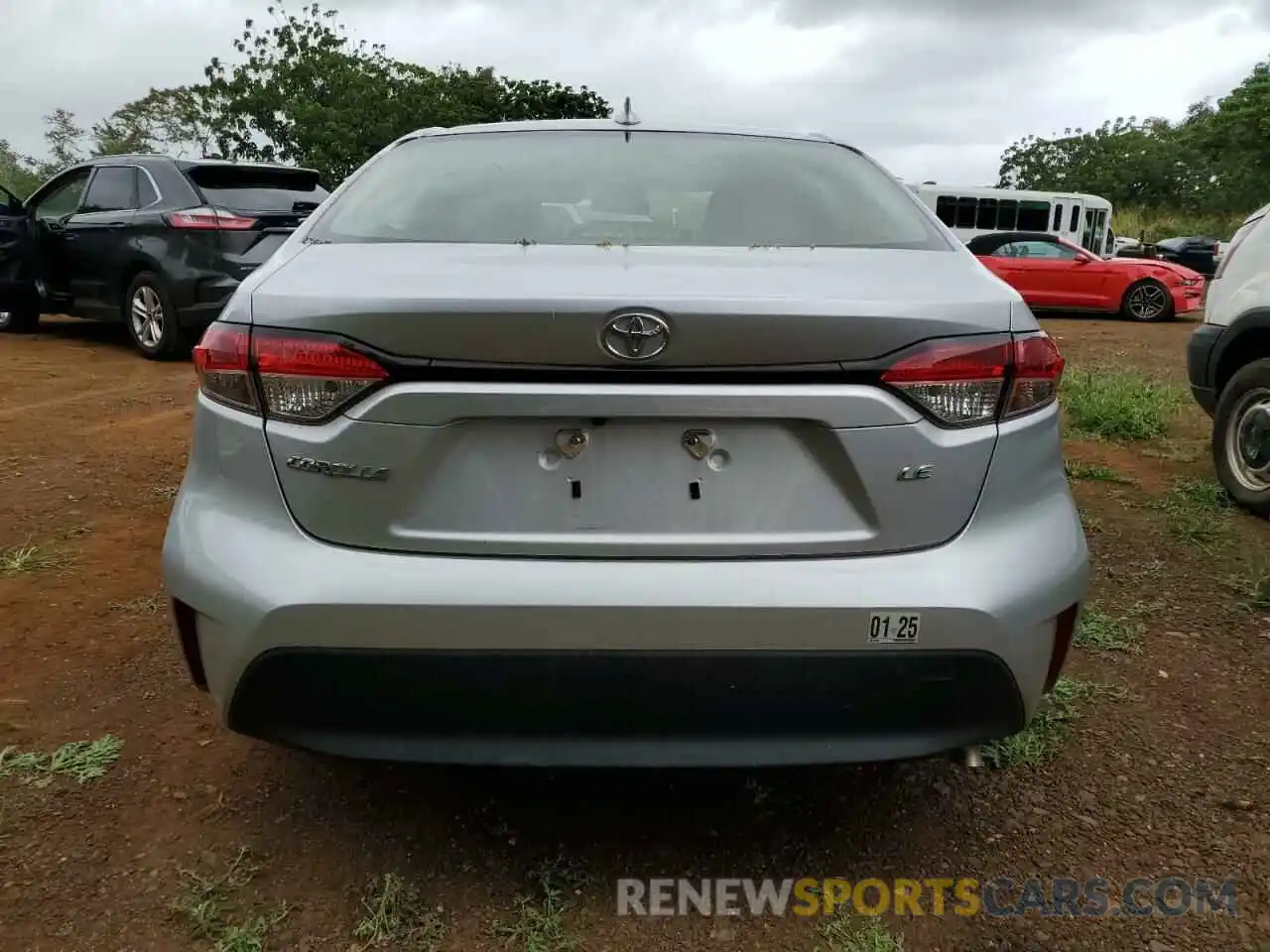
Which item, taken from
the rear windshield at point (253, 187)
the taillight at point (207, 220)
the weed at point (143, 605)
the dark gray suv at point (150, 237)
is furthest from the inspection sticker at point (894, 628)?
the rear windshield at point (253, 187)

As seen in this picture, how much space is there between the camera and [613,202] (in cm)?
238

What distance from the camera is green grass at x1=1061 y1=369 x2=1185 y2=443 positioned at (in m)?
6.11

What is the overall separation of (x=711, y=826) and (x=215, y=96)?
38.0 m

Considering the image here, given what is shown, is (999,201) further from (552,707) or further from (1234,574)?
(552,707)

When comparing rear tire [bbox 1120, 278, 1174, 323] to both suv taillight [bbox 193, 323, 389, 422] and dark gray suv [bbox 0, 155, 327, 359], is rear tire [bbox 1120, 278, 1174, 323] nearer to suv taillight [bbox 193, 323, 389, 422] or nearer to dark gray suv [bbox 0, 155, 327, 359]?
dark gray suv [bbox 0, 155, 327, 359]

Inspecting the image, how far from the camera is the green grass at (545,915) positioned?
1913 mm

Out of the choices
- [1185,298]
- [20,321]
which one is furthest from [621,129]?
[1185,298]

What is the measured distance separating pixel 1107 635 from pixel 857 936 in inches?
69.2

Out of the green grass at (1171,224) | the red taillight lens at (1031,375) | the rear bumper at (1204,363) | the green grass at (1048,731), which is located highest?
the red taillight lens at (1031,375)

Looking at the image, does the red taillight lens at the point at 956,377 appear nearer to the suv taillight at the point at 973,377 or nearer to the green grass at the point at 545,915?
the suv taillight at the point at 973,377

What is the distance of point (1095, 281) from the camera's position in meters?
15.1

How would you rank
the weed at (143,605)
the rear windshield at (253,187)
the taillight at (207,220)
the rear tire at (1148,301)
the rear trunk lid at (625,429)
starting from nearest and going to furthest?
the rear trunk lid at (625,429) → the weed at (143,605) → the taillight at (207,220) → the rear windshield at (253,187) → the rear tire at (1148,301)

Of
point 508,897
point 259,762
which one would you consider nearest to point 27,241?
point 259,762

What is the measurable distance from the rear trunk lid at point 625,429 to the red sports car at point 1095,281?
1438 cm
